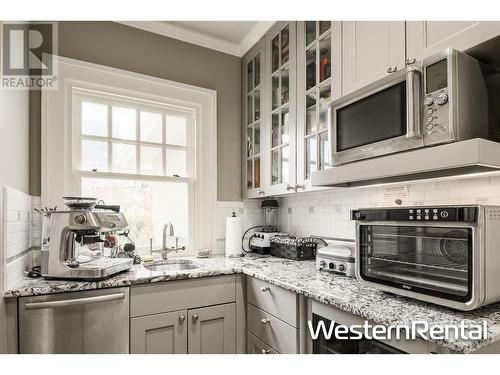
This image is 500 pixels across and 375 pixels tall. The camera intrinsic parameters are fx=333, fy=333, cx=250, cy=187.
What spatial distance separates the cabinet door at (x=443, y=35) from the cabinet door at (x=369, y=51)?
0.05 metres

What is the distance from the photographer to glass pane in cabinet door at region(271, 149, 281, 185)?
2.44 metres

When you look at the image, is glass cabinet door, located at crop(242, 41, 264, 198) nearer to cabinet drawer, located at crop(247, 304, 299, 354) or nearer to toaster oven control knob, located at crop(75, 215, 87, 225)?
cabinet drawer, located at crop(247, 304, 299, 354)

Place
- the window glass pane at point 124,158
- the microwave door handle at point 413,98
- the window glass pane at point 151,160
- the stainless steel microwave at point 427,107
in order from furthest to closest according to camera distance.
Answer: the window glass pane at point 151,160, the window glass pane at point 124,158, the microwave door handle at point 413,98, the stainless steel microwave at point 427,107

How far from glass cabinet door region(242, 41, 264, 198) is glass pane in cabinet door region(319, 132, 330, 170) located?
0.71 m

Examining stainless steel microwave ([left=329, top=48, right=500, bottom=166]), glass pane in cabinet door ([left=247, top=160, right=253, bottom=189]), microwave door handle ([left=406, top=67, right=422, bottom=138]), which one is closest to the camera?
stainless steel microwave ([left=329, top=48, right=500, bottom=166])

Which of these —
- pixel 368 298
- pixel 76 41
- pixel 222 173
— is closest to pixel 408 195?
pixel 368 298

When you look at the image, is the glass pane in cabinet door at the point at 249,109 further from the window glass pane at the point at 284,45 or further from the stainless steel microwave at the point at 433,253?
the stainless steel microwave at the point at 433,253

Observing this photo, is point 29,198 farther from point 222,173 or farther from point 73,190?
point 222,173

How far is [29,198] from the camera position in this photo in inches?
81.7

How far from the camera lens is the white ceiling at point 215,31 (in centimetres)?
261

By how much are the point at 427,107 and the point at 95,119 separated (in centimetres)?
216

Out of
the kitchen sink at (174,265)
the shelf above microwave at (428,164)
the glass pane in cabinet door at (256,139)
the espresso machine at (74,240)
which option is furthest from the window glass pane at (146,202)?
the shelf above microwave at (428,164)

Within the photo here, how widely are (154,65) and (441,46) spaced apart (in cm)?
203

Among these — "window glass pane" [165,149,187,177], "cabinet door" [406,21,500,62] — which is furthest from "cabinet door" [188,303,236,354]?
"cabinet door" [406,21,500,62]
